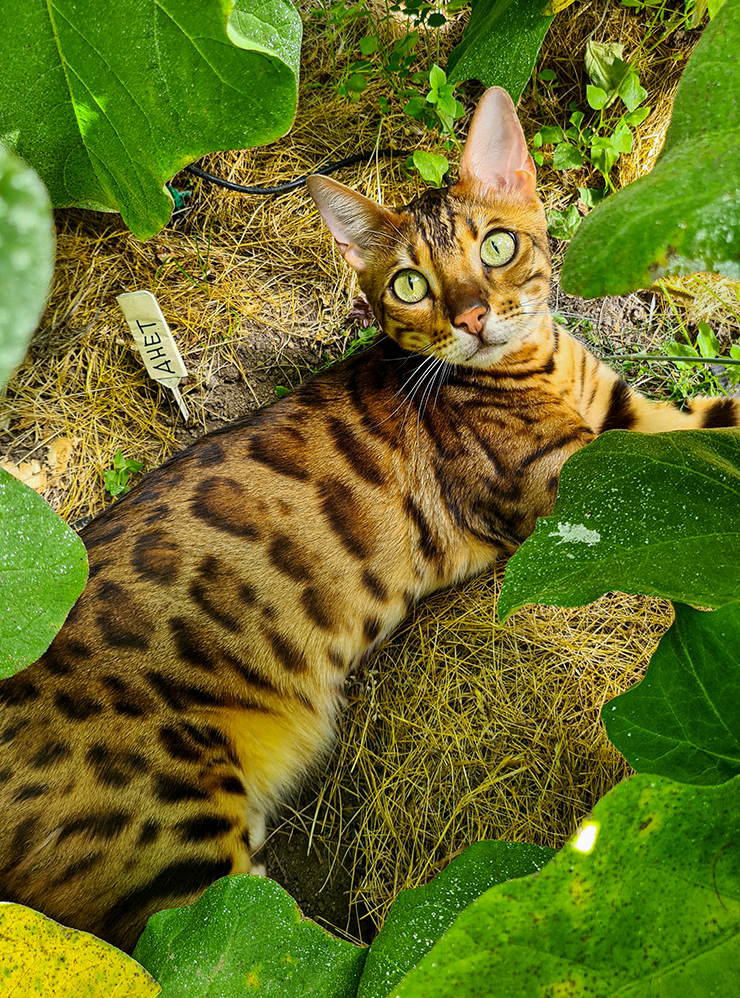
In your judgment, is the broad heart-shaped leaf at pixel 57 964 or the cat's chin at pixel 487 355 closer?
the broad heart-shaped leaf at pixel 57 964

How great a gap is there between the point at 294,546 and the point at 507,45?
3.56 feet

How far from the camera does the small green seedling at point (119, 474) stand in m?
2.02

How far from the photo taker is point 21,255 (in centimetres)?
21

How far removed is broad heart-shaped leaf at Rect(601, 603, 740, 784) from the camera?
0.80m

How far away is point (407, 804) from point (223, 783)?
1.41 ft

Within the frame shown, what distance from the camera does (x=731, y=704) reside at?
807mm

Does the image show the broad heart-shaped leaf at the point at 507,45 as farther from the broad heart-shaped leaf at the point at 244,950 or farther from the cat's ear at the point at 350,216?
the broad heart-shaped leaf at the point at 244,950

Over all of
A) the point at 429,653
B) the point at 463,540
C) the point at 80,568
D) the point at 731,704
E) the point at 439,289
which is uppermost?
the point at 80,568

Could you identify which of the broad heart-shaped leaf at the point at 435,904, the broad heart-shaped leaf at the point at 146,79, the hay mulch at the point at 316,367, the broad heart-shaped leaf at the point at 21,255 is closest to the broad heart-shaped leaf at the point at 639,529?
the broad heart-shaped leaf at the point at 435,904

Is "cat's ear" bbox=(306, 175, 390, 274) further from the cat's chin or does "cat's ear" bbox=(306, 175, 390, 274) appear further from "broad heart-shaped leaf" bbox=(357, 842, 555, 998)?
"broad heart-shaped leaf" bbox=(357, 842, 555, 998)

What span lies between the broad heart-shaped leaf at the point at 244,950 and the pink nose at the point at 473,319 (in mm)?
1191

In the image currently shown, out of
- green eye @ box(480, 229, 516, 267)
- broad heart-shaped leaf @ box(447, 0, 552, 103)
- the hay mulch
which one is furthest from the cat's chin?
broad heart-shaped leaf @ box(447, 0, 552, 103)

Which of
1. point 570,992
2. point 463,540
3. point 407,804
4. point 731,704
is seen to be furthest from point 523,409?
point 570,992

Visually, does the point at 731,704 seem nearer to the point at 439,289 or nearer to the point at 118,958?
the point at 118,958
